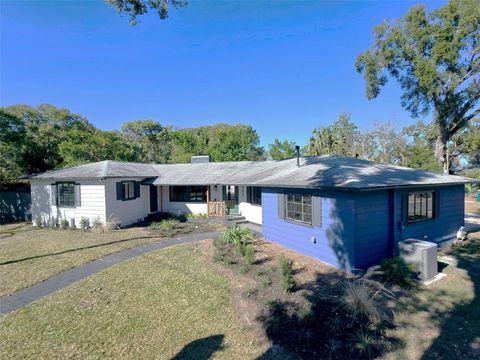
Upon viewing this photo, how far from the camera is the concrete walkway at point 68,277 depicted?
19.8 ft

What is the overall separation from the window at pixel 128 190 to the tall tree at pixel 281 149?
854 inches

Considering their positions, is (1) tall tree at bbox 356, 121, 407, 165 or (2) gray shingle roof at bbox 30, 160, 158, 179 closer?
(2) gray shingle roof at bbox 30, 160, 158, 179

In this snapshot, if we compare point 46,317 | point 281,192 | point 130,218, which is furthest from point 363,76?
point 46,317

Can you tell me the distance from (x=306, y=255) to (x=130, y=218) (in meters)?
10.9

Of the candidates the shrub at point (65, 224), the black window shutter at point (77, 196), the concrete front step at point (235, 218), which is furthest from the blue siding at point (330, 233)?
the shrub at point (65, 224)

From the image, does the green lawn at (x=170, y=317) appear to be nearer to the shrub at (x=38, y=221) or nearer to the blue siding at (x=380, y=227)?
the blue siding at (x=380, y=227)

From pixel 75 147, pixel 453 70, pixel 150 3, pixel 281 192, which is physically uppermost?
pixel 453 70

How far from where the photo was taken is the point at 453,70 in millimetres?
17625

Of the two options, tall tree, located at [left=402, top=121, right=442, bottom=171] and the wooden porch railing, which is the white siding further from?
tall tree, located at [left=402, top=121, right=442, bottom=171]

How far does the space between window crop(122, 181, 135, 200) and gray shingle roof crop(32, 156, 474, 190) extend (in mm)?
558

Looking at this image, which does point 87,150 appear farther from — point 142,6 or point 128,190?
point 142,6

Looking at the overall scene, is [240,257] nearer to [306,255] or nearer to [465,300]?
[306,255]

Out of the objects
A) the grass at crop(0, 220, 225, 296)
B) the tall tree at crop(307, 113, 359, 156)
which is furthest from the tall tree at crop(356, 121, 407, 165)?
the grass at crop(0, 220, 225, 296)

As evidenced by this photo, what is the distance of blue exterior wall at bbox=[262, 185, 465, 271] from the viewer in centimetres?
732
